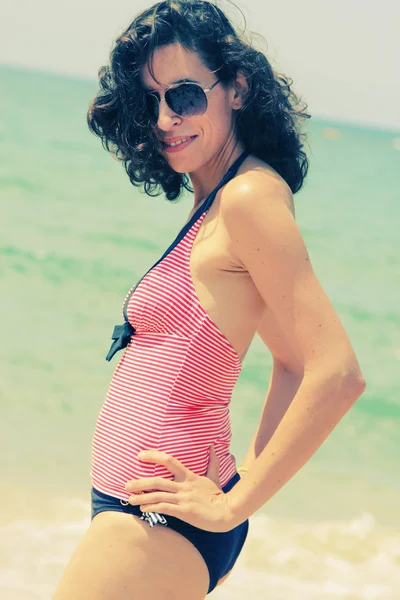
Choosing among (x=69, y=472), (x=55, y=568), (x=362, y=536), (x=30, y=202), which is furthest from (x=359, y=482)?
(x=30, y=202)

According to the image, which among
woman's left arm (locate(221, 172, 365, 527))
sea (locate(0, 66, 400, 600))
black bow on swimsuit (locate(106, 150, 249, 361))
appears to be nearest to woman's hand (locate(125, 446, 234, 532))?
woman's left arm (locate(221, 172, 365, 527))

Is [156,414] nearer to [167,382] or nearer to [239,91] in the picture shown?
[167,382]

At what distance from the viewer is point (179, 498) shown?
6.95 ft

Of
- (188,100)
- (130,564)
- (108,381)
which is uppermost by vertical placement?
(188,100)

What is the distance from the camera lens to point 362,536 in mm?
5379

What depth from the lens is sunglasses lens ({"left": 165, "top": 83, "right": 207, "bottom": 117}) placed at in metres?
2.36

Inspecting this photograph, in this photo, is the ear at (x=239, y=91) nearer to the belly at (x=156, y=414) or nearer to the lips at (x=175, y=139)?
the lips at (x=175, y=139)

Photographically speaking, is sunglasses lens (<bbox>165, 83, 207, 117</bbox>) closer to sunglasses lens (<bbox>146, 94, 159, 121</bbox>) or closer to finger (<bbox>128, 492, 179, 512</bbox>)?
sunglasses lens (<bbox>146, 94, 159, 121</bbox>)

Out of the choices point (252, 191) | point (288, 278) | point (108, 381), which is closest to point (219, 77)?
point (252, 191)

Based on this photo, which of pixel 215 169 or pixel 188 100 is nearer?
pixel 188 100

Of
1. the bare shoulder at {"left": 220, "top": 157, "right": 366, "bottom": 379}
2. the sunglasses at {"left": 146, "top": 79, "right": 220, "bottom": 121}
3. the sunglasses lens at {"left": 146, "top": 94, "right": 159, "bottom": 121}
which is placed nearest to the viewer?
the bare shoulder at {"left": 220, "top": 157, "right": 366, "bottom": 379}

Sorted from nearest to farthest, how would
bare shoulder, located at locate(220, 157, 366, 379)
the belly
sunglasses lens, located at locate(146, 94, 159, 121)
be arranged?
bare shoulder, located at locate(220, 157, 366, 379), the belly, sunglasses lens, located at locate(146, 94, 159, 121)

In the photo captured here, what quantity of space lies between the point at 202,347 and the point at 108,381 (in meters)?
5.43

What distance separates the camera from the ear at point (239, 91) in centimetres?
243
